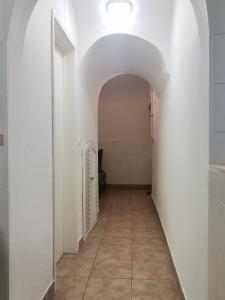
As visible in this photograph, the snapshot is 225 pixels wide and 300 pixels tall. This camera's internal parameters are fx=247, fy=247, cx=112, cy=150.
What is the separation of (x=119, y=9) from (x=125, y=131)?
4009 millimetres

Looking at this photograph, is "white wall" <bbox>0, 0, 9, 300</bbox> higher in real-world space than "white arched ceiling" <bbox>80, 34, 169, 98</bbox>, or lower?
lower

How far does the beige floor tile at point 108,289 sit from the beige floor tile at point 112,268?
0.26 ft

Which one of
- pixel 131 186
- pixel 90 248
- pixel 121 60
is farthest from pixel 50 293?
pixel 131 186

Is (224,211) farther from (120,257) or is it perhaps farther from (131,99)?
(131,99)

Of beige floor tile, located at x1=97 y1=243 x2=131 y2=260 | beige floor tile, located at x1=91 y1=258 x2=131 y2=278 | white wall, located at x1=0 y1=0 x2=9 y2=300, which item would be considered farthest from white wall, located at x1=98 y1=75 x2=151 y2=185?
white wall, located at x1=0 y1=0 x2=9 y2=300

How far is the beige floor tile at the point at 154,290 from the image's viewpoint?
1762mm

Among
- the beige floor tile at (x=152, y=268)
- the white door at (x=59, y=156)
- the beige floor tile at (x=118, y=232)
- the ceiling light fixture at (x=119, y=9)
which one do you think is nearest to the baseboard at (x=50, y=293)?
the white door at (x=59, y=156)

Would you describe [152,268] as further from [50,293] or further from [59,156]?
[59,156]

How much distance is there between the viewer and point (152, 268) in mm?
2178

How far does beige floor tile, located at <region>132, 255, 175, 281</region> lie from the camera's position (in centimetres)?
204

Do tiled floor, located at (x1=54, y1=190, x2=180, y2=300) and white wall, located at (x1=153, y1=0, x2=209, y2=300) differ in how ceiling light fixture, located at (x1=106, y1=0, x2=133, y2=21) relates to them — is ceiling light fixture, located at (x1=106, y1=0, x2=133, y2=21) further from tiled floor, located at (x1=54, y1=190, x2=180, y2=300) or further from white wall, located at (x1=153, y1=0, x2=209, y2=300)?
tiled floor, located at (x1=54, y1=190, x2=180, y2=300)

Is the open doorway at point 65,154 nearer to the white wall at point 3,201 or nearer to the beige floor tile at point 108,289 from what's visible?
the beige floor tile at point 108,289

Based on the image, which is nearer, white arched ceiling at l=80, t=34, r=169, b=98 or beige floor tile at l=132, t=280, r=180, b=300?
beige floor tile at l=132, t=280, r=180, b=300

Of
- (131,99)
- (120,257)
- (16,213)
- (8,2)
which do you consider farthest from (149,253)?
(131,99)
